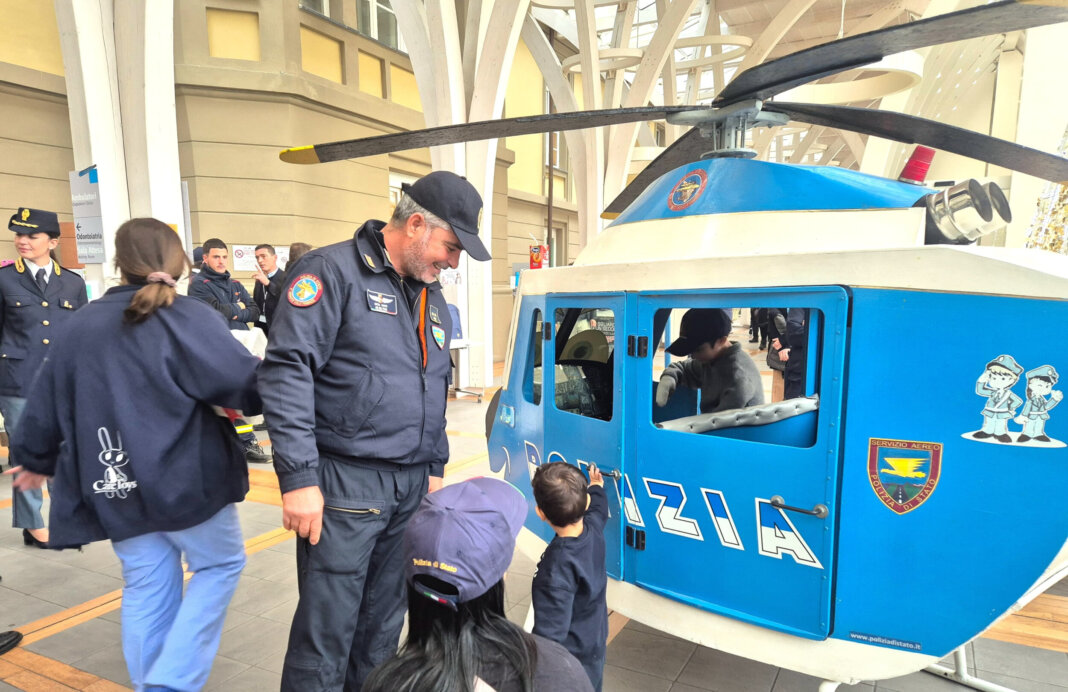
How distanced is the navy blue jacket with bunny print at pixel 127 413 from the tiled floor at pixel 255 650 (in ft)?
3.46

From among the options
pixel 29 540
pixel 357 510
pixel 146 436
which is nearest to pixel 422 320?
pixel 357 510

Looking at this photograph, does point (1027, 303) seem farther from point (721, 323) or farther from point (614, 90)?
point (614, 90)

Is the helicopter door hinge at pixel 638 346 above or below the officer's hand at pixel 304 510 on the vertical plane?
above

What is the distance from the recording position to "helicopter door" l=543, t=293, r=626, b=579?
8.05ft

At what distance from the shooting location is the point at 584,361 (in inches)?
121

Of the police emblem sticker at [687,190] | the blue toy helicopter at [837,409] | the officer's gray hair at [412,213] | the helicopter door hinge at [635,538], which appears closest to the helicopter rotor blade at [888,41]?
the blue toy helicopter at [837,409]

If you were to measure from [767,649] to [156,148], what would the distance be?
6898 mm

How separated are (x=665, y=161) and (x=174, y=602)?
136 inches

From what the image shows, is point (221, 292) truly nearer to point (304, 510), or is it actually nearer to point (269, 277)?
point (269, 277)

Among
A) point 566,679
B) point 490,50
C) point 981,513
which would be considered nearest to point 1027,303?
point 981,513

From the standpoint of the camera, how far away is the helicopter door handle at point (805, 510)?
1.93 m

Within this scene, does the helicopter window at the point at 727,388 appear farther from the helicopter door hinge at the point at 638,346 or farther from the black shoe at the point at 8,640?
the black shoe at the point at 8,640

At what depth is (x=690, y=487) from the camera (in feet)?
7.27

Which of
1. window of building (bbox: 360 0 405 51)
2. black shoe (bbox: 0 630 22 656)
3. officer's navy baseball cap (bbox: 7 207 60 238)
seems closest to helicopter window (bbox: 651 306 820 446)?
black shoe (bbox: 0 630 22 656)
